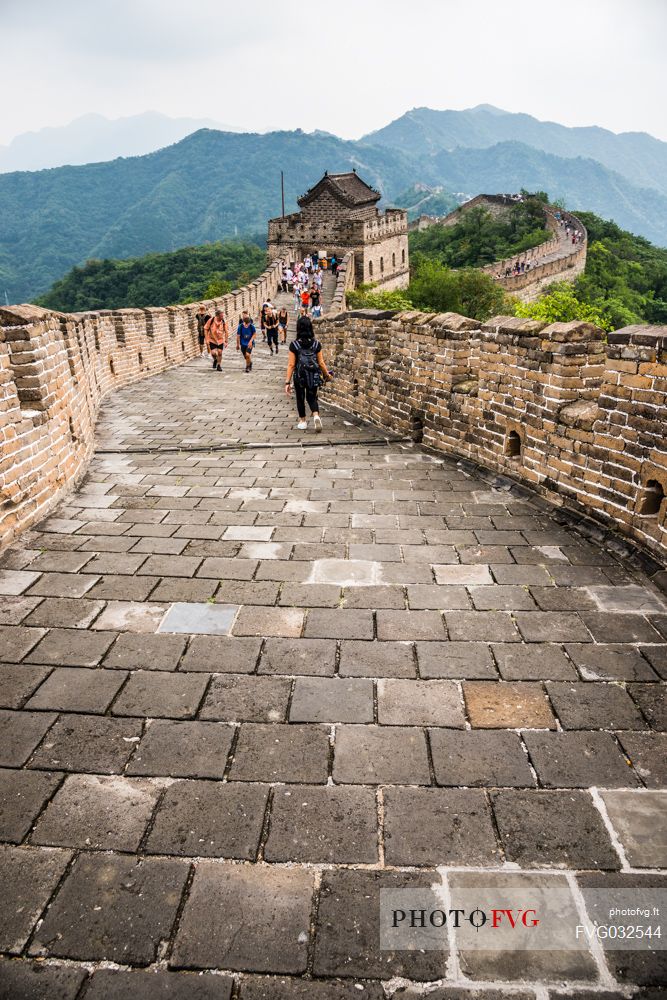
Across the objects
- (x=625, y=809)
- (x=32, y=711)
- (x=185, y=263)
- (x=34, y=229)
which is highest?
(x=34, y=229)

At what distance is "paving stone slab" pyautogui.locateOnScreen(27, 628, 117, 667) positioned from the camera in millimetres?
2613

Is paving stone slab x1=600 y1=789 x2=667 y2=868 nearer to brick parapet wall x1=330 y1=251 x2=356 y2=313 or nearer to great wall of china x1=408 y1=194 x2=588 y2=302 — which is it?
brick parapet wall x1=330 y1=251 x2=356 y2=313

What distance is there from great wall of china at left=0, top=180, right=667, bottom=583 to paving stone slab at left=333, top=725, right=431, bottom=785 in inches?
73.0

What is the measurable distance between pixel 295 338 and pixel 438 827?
11.6m

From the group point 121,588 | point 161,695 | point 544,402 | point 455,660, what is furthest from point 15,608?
point 544,402

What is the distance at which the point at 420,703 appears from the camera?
7.87 ft

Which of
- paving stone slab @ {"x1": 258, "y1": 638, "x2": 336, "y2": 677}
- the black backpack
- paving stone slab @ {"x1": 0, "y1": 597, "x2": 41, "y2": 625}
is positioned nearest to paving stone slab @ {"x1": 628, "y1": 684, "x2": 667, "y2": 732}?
paving stone slab @ {"x1": 258, "y1": 638, "x2": 336, "y2": 677}

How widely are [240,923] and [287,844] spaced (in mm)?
252

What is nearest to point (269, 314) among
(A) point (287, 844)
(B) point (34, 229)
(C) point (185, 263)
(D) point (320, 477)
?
(D) point (320, 477)

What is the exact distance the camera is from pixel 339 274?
2948 centimetres

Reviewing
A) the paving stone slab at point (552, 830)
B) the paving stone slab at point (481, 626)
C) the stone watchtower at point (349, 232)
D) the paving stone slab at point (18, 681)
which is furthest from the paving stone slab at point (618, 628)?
the stone watchtower at point (349, 232)

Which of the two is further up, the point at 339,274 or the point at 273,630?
the point at 339,274

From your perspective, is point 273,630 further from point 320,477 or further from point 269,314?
point 269,314

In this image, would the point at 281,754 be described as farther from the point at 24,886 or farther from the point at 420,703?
the point at 24,886
